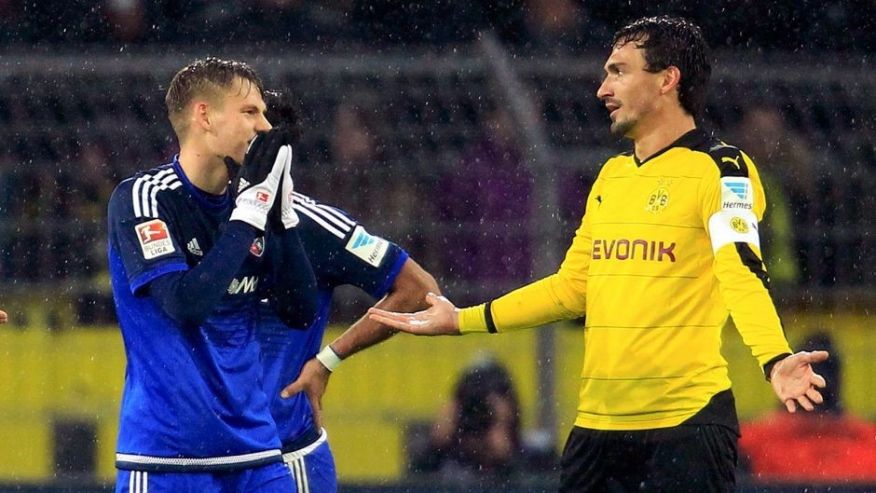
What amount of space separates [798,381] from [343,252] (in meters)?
1.71

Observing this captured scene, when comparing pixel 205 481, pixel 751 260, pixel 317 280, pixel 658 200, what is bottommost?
pixel 205 481

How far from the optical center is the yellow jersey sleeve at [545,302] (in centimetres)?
502

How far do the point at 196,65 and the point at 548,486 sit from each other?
3.28m

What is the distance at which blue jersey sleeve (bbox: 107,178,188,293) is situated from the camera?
4539 millimetres

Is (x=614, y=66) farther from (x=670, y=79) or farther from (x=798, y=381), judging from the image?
(x=798, y=381)

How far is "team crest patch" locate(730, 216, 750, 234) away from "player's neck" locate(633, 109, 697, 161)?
403mm

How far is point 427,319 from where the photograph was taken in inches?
199

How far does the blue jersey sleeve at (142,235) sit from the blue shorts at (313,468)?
40.1 inches

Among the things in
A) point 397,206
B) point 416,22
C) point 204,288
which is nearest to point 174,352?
point 204,288

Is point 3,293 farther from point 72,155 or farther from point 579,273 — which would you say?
point 579,273

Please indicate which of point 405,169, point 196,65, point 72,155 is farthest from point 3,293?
point 196,65

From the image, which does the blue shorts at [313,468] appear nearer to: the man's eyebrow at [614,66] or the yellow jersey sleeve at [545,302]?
the yellow jersey sleeve at [545,302]

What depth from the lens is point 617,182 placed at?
4.89m

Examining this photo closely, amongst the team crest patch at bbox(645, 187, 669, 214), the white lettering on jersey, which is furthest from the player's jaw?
the white lettering on jersey
